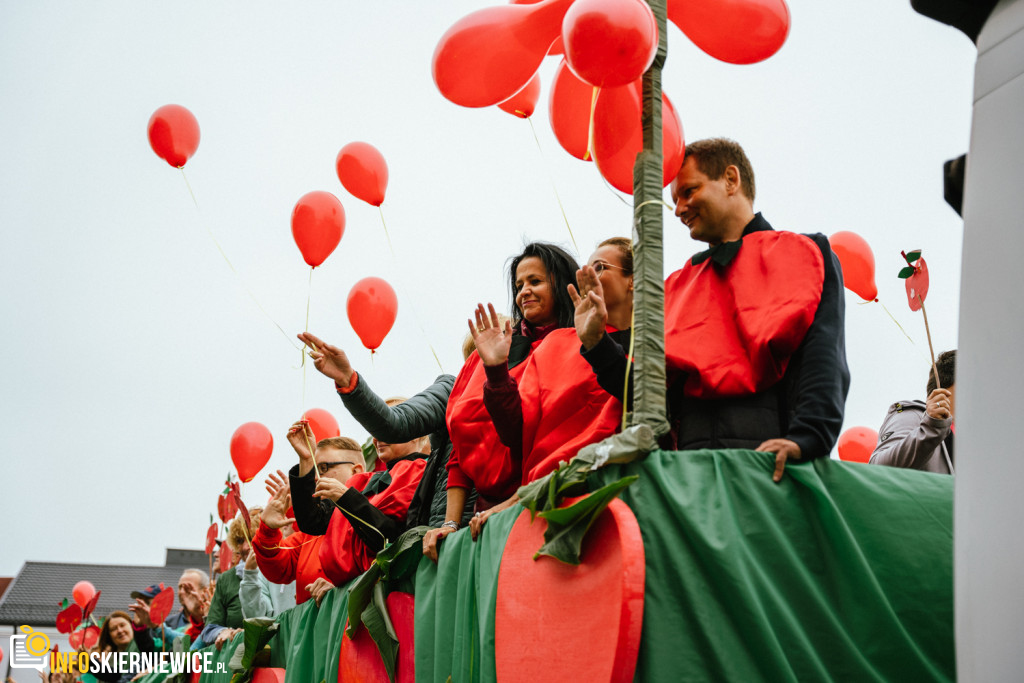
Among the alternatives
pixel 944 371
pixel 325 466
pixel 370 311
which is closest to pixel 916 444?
pixel 944 371

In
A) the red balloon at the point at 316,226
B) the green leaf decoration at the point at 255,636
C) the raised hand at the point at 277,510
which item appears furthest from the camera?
the raised hand at the point at 277,510

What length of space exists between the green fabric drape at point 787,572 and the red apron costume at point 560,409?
556 mm

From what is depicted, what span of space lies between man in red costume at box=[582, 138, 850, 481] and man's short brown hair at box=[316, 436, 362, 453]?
9.70 feet

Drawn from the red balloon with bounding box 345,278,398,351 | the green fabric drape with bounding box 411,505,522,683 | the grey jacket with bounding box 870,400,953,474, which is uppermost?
the red balloon with bounding box 345,278,398,351

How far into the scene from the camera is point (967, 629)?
4.30 ft

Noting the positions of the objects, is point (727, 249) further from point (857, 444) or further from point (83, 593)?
point (83, 593)

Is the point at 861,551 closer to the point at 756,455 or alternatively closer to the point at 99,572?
the point at 756,455

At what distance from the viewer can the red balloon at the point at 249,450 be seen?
6.73 meters

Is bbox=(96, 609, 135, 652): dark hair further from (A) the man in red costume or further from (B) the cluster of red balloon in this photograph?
(A) the man in red costume

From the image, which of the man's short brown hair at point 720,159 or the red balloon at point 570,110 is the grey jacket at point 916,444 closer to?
the man's short brown hair at point 720,159

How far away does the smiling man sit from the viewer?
7.92 ft

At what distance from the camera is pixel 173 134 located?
5.06m

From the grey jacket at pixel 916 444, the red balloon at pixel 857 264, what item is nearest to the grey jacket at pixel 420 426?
the grey jacket at pixel 916 444

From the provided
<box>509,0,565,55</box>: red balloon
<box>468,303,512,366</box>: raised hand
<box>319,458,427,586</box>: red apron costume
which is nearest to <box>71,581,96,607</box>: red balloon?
<box>319,458,427,586</box>: red apron costume
